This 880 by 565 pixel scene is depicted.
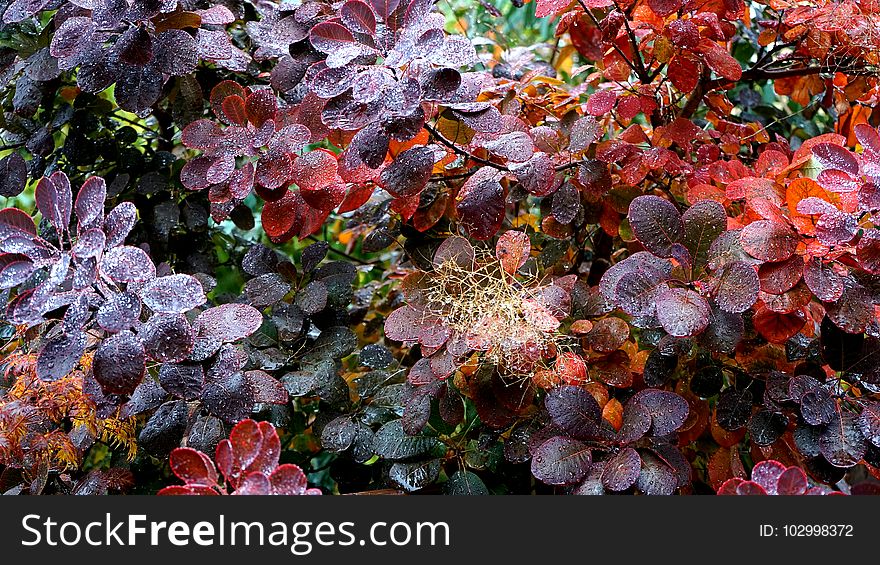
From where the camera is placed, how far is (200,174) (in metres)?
0.85

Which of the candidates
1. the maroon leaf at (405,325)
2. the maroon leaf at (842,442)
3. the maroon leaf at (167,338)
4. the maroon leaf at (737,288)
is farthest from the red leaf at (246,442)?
the maroon leaf at (842,442)

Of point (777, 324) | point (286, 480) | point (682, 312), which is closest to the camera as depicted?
point (286, 480)

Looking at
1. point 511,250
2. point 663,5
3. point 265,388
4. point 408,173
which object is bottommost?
point 265,388

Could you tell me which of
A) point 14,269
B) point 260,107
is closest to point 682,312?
point 260,107

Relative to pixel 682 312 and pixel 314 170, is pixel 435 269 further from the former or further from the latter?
pixel 682 312

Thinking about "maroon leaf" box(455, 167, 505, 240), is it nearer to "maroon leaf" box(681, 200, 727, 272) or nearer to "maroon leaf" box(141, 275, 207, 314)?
"maroon leaf" box(681, 200, 727, 272)

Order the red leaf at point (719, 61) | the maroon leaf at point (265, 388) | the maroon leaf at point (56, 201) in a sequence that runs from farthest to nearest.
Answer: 1. the red leaf at point (719, 61)
2. the maroon leaf at point (265, 388)
3. the maroon leaf at point (56, 201)

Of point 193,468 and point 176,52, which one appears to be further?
point 176,52

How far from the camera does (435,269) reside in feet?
2.89

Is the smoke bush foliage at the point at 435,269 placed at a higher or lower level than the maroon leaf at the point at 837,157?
lower

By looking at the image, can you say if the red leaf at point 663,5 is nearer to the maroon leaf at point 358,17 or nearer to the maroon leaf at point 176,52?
the maroon leaf at point 358,17

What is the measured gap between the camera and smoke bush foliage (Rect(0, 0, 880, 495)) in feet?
2.39

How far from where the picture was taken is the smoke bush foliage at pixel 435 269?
0.73 m

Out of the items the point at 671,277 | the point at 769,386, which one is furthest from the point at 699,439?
the point at 671,277
